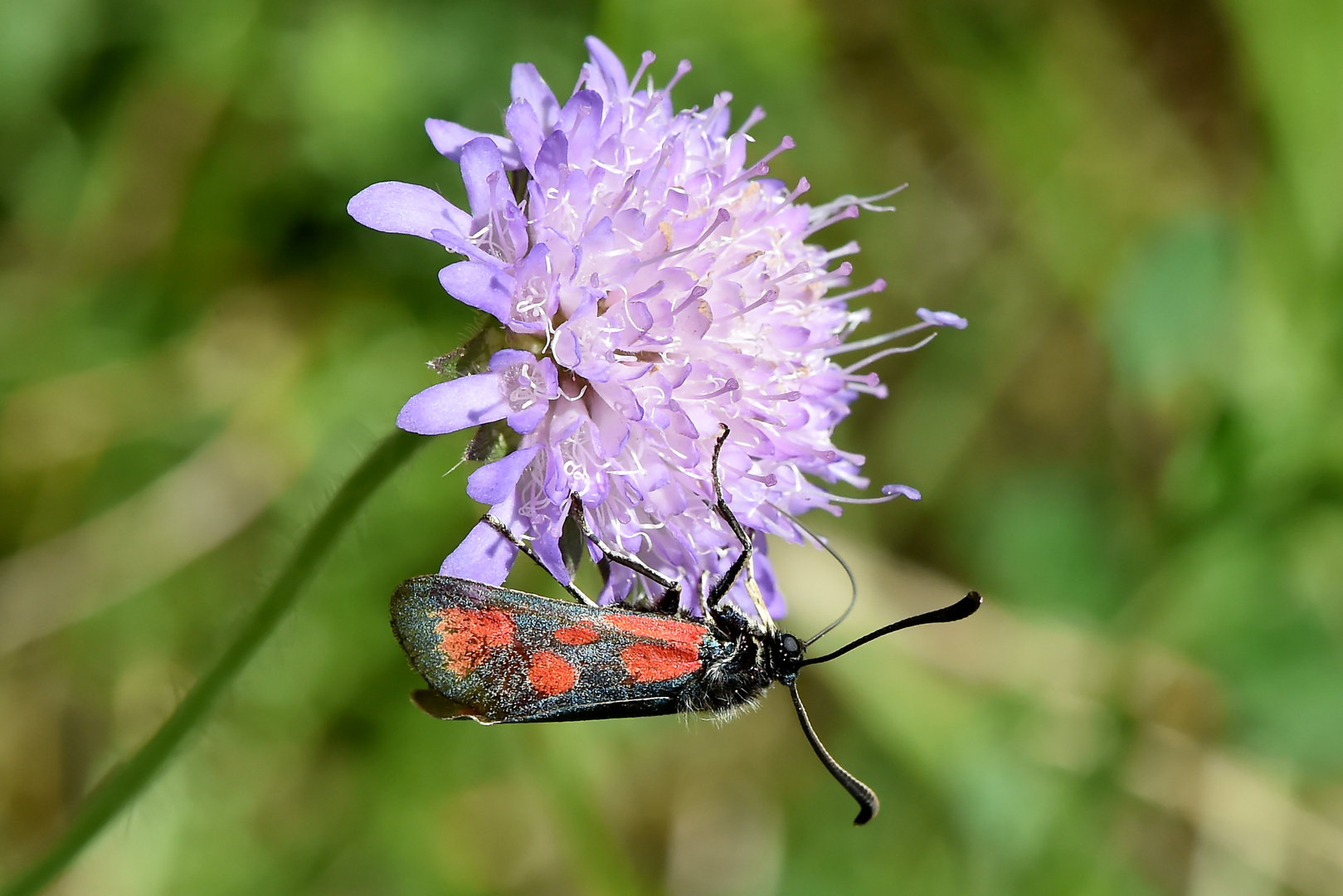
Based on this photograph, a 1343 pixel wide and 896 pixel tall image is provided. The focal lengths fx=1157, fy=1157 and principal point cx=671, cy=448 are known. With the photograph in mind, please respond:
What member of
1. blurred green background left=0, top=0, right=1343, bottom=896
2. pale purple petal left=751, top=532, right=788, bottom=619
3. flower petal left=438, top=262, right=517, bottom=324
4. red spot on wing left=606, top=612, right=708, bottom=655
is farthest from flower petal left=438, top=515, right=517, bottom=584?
blurred green background left=0, top=0, right=1343, bottom=896

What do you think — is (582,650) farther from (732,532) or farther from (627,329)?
(627,329)

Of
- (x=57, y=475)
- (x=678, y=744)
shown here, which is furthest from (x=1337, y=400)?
(x=57, y=475)

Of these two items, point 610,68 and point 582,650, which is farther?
point 610,68

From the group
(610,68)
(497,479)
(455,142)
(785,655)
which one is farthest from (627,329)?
(785,655)

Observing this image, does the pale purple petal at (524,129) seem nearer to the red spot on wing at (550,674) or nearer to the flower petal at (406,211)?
the flower petal at (406,211)

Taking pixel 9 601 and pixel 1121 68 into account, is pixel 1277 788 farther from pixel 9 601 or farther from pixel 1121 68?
pixel 9 601
